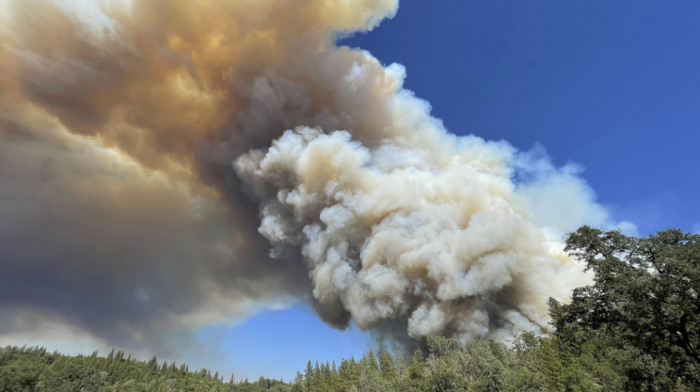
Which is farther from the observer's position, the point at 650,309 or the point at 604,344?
the point at 604,344

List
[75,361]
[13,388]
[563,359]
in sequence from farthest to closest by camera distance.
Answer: [75,361], [13,388], [563,359]

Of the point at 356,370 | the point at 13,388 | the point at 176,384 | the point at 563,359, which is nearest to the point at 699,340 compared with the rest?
the point at 563,359

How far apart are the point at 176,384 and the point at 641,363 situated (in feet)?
566

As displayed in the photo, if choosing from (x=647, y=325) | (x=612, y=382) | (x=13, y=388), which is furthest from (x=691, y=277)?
(x=13, y=388)

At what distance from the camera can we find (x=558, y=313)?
2109 centimetres

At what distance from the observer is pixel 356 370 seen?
82562 mm

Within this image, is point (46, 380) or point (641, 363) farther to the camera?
point (46, 380)

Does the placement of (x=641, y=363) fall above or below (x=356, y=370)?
below

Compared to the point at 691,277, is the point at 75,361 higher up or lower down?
higher up

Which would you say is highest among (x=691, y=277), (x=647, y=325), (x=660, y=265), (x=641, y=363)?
(x=660, y=265)

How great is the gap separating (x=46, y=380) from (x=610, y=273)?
17637 centimetres

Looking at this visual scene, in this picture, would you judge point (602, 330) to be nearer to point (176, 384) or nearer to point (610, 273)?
point (610, 273)

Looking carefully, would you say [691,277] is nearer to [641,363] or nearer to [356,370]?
[641,363]

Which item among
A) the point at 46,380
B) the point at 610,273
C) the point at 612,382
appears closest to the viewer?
the point at 610,273
